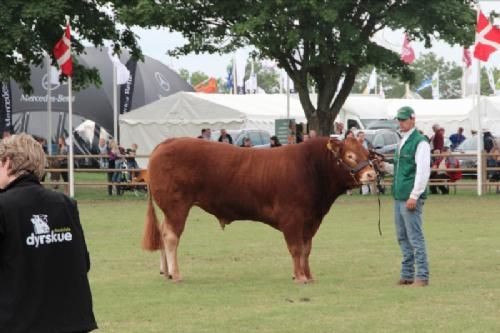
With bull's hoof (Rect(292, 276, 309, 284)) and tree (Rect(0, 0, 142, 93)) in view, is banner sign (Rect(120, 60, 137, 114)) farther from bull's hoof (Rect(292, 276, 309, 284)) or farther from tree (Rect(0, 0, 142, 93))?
bull's hoof (Rect(292, 276, 309, 284))

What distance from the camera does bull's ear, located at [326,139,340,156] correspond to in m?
14.0

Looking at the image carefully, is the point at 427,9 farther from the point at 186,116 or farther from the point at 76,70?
the point at 186,116

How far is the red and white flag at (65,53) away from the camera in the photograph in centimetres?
3150

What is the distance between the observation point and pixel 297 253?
13867 millimetres

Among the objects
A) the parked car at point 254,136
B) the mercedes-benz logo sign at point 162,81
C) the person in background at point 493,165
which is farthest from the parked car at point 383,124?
the person in background at point 493,165

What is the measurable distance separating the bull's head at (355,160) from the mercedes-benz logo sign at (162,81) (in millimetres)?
44502

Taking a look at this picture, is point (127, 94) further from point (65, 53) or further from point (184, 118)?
point (65, 53)

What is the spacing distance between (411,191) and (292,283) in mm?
1811

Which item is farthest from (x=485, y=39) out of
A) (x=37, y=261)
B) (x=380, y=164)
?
(x=37, y=261)

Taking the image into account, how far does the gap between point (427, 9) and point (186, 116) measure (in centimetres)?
1519

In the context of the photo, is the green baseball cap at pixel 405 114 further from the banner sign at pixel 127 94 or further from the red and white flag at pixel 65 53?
the banner sign at pixel 127 94

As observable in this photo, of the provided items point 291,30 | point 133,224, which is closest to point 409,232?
point 133,224

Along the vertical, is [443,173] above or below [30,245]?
below

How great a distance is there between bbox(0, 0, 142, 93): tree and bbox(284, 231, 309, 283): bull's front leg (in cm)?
1952
